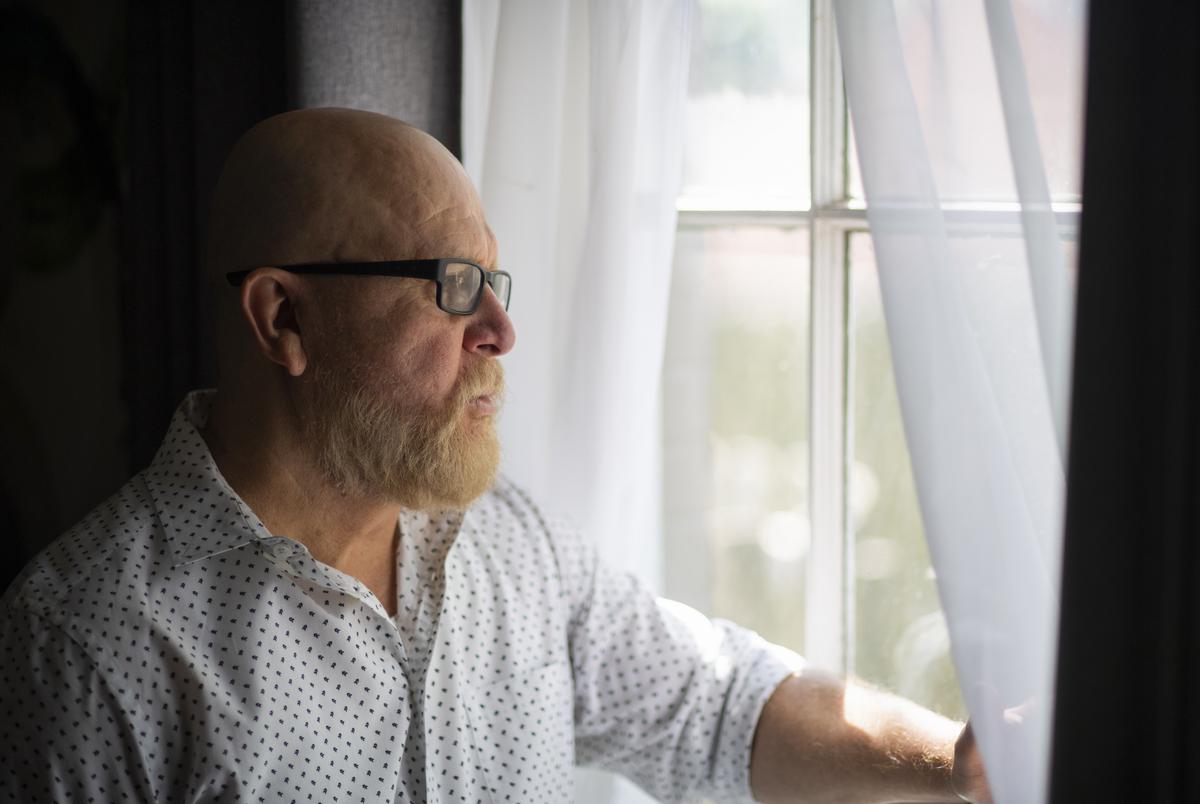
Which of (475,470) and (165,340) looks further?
(165,340)

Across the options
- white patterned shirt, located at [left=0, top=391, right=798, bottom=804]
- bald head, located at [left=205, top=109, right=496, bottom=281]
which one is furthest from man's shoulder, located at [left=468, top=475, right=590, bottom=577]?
bald head, located at [left=205, top=109, right=496, bottom=281]

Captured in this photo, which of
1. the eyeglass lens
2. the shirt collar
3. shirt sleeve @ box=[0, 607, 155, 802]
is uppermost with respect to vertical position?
the eyeglass lens

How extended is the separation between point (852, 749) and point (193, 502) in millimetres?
A: 790

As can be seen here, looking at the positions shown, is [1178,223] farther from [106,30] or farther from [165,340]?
[106,30]

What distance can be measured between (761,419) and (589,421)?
0.31 meters

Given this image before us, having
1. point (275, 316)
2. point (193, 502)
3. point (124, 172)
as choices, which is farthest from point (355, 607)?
point (124, 172)

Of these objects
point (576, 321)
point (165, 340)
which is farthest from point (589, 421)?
point (165, 340)

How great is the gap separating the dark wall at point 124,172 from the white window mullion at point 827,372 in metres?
0.53

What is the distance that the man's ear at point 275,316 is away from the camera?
1135 millimetres

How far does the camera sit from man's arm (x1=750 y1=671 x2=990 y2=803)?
1.14 meters

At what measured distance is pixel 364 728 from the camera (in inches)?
43.9

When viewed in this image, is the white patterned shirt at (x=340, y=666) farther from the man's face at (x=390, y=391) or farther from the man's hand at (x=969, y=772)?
the man's hand at (x=969, y=772)

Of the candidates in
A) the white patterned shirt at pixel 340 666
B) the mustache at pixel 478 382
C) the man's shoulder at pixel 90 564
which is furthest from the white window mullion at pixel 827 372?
the man's shoulder at pixel 90 564

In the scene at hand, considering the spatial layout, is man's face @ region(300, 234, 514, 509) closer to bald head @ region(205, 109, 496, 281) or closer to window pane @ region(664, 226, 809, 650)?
bald head @ region(205, 109, 496, 281)
